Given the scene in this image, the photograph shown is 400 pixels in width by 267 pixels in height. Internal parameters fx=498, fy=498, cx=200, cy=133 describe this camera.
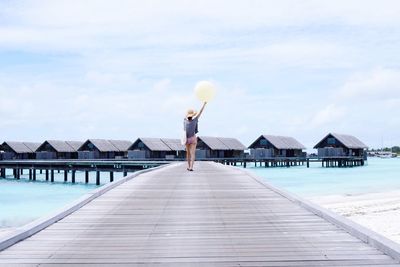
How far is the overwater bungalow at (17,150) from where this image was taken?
2584 inches

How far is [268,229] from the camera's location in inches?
225

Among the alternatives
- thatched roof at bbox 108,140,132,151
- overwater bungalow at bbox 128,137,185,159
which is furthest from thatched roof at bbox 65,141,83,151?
overwater bungalow at bbox 128,137,185,159

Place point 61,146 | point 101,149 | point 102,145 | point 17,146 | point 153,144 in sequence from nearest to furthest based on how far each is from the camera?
1. point 153,144
2. point 101,149
3. point 102,145
4. point 61,146
5. point 17,146

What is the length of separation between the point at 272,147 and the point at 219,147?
907 centimetres

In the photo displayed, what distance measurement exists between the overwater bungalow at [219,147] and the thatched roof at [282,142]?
A: 2382 millimetres

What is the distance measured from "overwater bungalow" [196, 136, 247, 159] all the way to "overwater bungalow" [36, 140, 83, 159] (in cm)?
1859

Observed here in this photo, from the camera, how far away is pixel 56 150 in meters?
64.5

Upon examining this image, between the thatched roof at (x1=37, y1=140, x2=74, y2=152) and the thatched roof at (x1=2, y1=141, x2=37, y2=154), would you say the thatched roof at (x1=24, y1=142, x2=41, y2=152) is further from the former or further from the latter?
the thatched roof at (x1=37, y1=140, x2=74, y2=152)

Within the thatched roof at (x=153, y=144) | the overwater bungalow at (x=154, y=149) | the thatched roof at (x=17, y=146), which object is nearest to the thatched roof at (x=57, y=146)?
the thatched roof at (x=17, y=146)

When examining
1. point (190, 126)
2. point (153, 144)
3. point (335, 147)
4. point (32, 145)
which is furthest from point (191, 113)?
point (32, 145)

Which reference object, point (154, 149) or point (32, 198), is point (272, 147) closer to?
point (154, 149)

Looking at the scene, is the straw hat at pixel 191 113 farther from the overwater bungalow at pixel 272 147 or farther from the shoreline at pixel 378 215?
the overwater bungalow at pixel 272 147

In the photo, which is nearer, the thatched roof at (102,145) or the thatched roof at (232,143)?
→ the thatched roof at (102,145)

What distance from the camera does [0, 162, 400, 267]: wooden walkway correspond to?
423 centimetres
